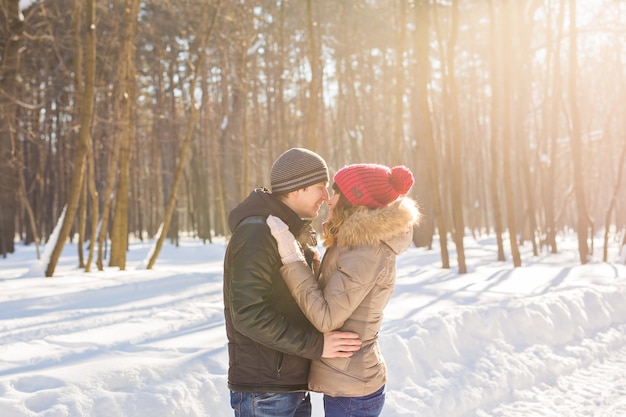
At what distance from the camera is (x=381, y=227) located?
7.23ft

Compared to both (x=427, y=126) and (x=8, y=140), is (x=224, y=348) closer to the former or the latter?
(x=427, y=126)

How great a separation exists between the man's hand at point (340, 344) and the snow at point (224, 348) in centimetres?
177

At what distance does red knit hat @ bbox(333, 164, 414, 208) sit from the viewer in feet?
7.59

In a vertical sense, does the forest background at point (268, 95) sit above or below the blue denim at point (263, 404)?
above

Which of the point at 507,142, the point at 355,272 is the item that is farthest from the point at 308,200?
the point at 507,142

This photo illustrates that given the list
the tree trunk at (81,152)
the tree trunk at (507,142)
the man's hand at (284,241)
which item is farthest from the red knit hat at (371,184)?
the tree trunk at (507,142)

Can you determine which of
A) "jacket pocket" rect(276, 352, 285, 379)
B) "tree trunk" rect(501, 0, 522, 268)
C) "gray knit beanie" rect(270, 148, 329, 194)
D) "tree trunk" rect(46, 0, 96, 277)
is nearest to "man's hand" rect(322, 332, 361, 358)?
"jacket pocket" rect(276, 352, 285, 379)

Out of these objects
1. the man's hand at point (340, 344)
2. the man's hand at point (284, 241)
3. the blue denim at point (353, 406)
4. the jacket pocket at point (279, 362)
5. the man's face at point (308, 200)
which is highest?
the man's face at point (308, 200)

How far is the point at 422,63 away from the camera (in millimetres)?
11281

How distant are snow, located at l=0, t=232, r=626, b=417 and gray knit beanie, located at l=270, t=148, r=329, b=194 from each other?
1991mm

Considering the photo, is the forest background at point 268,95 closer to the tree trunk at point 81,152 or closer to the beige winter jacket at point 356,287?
the tree trunk at point 81,152

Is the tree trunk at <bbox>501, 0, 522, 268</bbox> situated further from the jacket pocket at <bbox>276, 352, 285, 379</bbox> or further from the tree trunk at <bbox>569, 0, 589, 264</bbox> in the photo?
the jacket pocket at <bbox>276, 352, 285, 379</bbox>

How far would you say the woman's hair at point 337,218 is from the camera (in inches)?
91.4

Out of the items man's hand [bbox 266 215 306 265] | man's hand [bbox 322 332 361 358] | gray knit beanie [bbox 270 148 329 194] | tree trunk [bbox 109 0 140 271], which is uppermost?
tree trunk [bbox 109 0 140 271]
